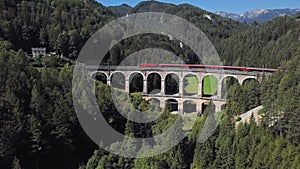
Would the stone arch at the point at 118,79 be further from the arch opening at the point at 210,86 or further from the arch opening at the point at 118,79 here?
the arch opening at the point at 210,86

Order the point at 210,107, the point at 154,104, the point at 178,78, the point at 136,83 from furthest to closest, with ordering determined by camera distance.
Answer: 1. the point at 136,83
2. the point at 178,78
3. the point at 210,107
4. the point at 154,104

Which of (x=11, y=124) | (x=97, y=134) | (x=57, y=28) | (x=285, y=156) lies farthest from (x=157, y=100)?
(x=285, y=156)

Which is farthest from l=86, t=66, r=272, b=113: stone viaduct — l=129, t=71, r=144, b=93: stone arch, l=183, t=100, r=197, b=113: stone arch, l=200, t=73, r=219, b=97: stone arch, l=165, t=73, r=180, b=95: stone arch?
l=200, t=73, r=219, b=97: stone arch

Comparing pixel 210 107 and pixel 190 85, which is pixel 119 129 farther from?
pixel 190 85

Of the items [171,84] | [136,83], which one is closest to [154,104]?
[136,83]

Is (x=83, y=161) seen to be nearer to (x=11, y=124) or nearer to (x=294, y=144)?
(x=11, y=124)

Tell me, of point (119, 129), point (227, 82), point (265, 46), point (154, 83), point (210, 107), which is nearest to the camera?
point (119, 129)

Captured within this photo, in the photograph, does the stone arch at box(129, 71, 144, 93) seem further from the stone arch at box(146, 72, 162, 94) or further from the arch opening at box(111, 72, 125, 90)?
the arch opening at box(111, 72, 125, 90)

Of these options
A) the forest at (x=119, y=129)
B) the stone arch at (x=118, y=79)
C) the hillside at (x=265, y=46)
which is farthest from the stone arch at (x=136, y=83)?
the hillside at (x=265, y=46)
